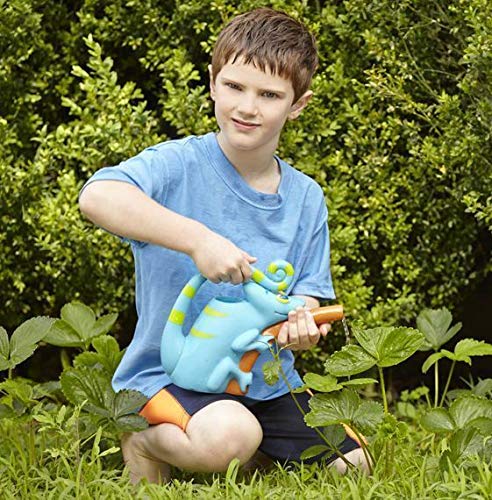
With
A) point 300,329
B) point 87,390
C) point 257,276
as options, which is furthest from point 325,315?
point 87,390

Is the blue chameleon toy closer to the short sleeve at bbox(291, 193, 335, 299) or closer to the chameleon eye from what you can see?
the chameleon eye

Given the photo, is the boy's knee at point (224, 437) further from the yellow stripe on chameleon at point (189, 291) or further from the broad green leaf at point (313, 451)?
the yellow stripe on chameleon at point (189, 291)

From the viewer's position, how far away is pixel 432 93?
3.33 metres

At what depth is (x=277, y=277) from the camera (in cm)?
270

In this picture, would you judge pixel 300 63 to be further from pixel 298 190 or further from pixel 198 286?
pixel 198 286

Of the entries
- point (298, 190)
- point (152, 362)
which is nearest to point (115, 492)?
point (152, 362)

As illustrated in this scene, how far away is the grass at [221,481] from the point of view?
2432 millimetres

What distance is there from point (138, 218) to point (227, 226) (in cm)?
33

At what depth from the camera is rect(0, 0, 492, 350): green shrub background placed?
134 inches

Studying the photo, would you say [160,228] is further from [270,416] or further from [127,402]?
[270,416]

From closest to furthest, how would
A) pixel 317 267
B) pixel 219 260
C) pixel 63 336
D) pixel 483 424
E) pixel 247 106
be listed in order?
pixel 219 260 → pixel 483 424 → pixel 247 106 → pixel 317 267 → pixel 63 336

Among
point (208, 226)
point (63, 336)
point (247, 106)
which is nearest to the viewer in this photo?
point (247, 106)

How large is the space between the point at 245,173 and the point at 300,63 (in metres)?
0.33

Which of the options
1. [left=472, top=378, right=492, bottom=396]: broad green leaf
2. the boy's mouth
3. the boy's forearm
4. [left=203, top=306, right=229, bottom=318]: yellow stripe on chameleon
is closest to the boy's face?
the boy's mouth
